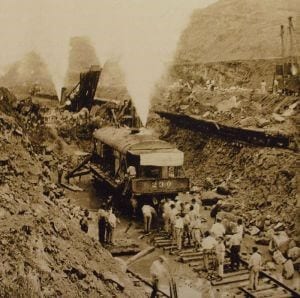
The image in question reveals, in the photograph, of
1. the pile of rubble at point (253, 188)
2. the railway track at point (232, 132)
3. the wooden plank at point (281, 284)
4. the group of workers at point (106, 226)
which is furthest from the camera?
the railway track at point (232, 132)

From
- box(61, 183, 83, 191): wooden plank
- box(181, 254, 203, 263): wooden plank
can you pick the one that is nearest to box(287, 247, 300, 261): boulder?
box(181, 254, 203, 263): wooden plank

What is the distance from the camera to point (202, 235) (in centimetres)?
1334

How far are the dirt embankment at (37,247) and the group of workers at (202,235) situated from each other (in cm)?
225

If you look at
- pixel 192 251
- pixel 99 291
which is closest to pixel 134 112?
pixel 192 251

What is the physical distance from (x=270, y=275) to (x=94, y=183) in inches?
391

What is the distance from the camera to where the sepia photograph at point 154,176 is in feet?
27.2

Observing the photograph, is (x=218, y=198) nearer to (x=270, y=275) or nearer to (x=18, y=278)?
(x=270, y=275)

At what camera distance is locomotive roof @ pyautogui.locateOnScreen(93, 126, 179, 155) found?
579 inches

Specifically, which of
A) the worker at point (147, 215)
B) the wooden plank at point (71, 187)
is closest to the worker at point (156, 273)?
the worker at point (147, 215)

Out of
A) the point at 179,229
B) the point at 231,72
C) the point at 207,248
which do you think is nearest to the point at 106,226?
the point at 179,229

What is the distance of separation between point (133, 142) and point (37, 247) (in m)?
7.88

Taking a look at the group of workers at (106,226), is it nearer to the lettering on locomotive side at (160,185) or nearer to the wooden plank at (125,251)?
the wooden plank at (125,251)

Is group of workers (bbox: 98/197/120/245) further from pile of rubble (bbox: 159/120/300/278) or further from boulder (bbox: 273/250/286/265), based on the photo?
boulder (bbox: 273/250/286/265)

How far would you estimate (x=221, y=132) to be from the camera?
19.6m
